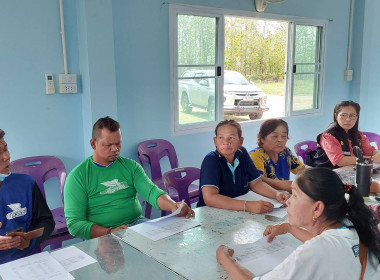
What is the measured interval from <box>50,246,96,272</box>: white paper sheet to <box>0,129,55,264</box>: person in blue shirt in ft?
0.92

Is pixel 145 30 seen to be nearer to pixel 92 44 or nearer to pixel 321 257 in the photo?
pixel 92 44

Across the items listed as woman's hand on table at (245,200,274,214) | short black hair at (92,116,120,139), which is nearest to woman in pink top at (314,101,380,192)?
woman's hand on table at (245,200,274,214)

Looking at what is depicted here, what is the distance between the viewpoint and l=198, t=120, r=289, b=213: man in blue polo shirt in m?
2.09

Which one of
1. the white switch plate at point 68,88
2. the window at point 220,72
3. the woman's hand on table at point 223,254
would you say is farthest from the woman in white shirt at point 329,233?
the window at point 220,72

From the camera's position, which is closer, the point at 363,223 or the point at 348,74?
the point at 363,223

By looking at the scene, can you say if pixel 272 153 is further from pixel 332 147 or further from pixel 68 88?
pixel 68 88

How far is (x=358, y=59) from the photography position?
5477 mm

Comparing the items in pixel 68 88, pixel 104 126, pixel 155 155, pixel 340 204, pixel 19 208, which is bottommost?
pixel 155 155

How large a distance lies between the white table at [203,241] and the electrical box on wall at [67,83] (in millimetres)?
1690

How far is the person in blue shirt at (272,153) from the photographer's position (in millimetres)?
2553

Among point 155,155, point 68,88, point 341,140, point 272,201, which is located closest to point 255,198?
point 272,201

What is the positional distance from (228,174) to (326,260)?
1240mm

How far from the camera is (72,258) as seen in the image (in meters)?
1.48

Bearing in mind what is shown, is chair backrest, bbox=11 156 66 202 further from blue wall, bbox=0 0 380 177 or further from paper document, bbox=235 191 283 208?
paper document, bbox=235 191 283 208
